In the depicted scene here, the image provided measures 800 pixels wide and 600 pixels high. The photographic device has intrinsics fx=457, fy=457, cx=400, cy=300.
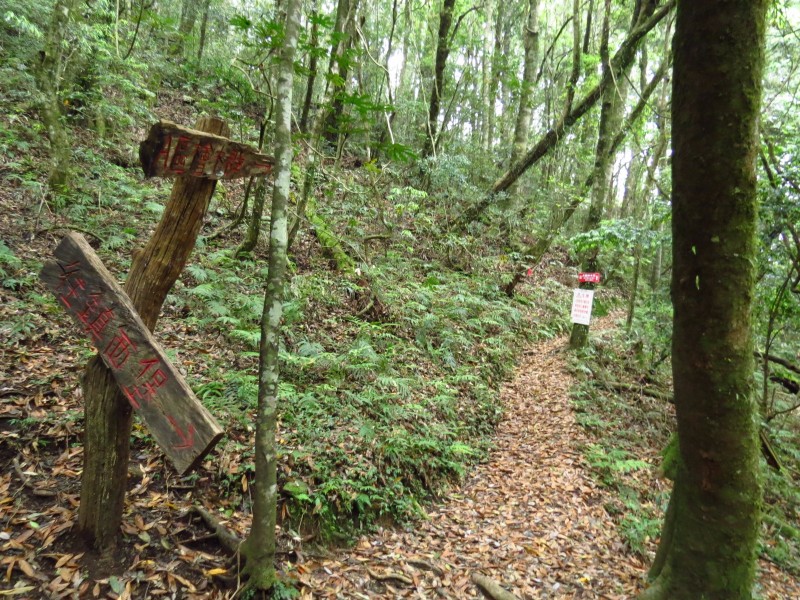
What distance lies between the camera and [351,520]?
4.28 meters

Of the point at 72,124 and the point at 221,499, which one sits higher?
the point at 72,124

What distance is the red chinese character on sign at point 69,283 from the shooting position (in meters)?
2.92

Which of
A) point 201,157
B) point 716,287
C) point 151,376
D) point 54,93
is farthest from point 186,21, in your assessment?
point 716,287

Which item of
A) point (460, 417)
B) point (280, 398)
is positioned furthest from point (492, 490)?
point (280, 398)

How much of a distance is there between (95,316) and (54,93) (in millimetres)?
7341

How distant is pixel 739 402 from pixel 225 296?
637 cm

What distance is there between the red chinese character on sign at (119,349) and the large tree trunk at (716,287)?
3318 millimetres

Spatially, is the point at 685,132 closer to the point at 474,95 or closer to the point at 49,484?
the point at 49,484

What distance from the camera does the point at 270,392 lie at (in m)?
3.04

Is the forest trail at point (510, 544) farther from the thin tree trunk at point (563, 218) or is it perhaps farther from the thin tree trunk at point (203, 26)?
the thin tree trunk at point (203, 26)

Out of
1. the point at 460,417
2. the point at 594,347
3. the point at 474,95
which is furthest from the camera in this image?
the point at 474,95

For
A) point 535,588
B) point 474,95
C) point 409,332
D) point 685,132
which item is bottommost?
point 535,588

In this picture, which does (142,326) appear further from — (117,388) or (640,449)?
(640,449)

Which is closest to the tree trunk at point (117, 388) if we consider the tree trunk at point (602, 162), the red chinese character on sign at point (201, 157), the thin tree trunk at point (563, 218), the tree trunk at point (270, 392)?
the red chinese character on sign at point (201, 157)
